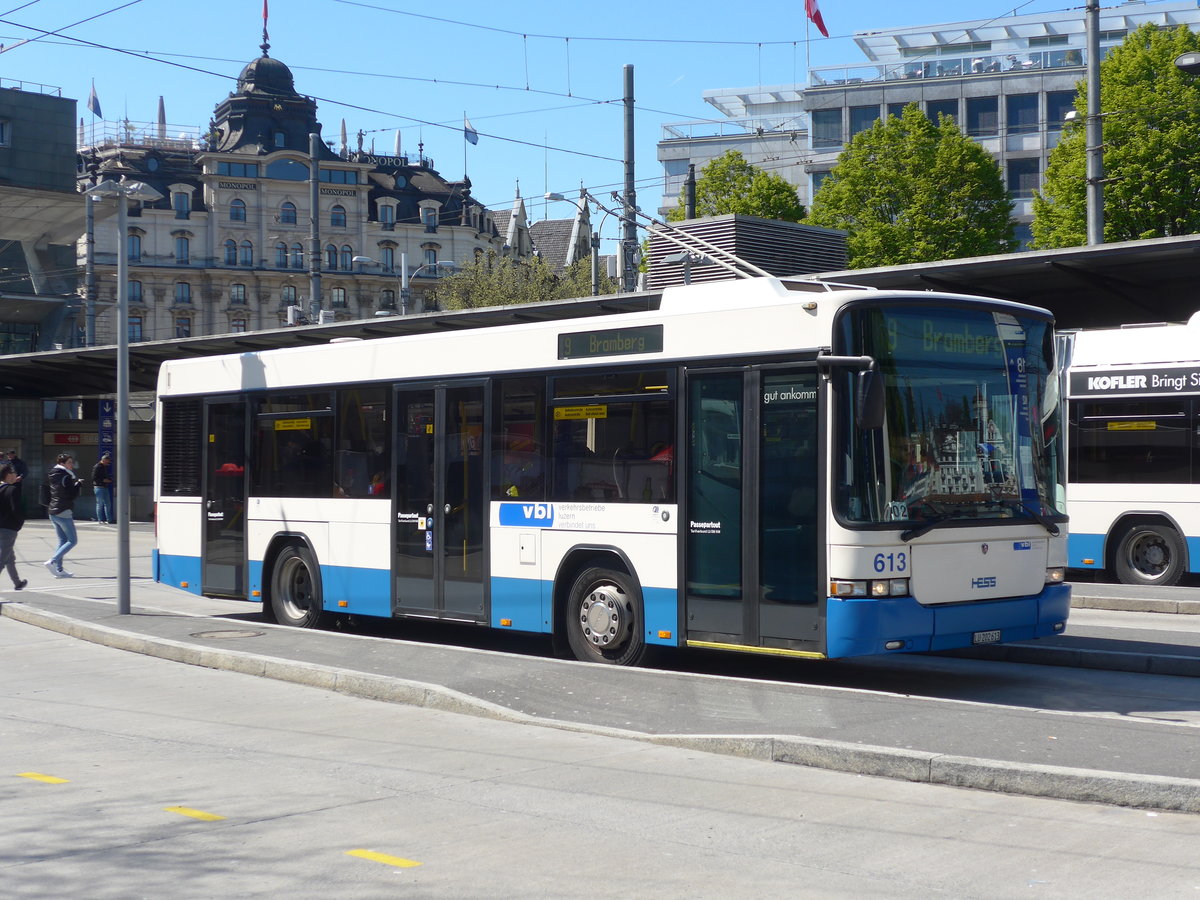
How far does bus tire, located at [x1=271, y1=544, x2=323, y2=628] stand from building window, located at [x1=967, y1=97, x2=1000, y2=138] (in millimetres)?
67348

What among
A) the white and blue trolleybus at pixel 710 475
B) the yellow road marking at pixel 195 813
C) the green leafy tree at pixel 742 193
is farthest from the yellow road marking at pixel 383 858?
the green leafy tree at pixel 742 193

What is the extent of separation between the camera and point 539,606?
12.0m

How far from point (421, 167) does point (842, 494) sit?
351ft

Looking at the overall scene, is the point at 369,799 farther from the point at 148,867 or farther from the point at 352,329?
the point at 352,329

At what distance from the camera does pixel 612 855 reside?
6086mm

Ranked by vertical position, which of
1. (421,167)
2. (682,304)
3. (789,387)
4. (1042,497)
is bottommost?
(1042,497)

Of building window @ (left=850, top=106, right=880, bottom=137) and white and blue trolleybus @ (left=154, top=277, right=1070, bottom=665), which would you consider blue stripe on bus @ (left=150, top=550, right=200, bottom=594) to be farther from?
building window @ (left=850, top=106, right=880, bottom=137)

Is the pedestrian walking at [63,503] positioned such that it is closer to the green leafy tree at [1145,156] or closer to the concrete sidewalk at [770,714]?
the concrete sidewalk at [770,714]

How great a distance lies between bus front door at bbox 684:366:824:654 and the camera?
985cm

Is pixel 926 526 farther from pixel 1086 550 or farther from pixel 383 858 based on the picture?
pixel 1086 550

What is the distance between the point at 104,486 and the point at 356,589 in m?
21.9

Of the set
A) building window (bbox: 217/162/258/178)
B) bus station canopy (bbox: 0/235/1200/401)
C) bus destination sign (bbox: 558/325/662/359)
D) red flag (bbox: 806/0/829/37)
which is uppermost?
building window (bbox: 217/162/258/178)

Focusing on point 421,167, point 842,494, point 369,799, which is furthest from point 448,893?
point 421,167

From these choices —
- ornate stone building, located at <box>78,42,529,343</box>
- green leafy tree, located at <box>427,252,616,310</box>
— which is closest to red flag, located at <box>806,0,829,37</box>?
green leafy tree, located at <box>427,252,616,310</box>
